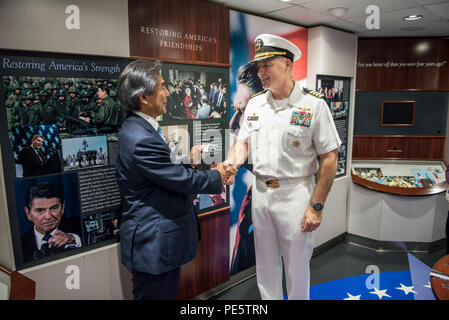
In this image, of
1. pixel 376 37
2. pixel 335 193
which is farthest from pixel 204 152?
pixel 376 37

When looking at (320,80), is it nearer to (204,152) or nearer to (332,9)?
(332,9)

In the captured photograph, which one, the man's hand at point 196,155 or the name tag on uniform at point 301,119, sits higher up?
the name tag on uniform at point 301,119

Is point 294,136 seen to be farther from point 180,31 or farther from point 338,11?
point 338,11

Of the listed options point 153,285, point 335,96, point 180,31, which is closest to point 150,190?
point 153,285

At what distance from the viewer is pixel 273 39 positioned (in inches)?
80.8

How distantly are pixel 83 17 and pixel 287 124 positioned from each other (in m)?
1.42

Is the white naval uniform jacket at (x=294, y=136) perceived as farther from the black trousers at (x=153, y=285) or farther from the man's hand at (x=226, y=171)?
the black trousers at (x=153, y=285)

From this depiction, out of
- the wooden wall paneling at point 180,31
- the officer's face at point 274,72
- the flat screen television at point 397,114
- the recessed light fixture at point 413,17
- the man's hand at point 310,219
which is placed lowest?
the man's hand at point 310,219

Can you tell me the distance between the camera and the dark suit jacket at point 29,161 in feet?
6.15

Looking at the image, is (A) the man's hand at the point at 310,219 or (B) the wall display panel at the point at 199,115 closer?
(A) the man's hand at the point at 310,219

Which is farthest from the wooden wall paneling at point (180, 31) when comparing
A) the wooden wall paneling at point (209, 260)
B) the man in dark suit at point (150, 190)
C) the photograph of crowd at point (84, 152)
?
the wooden wall paneling at point (209, 260)

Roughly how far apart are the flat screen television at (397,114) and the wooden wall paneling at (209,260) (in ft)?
9.24

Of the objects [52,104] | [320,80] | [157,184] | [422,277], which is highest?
[320,80]

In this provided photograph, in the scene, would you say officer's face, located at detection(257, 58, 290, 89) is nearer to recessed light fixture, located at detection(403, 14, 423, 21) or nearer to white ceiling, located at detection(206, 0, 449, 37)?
white ceiling, located at detection(206, 0, 449, 37)
